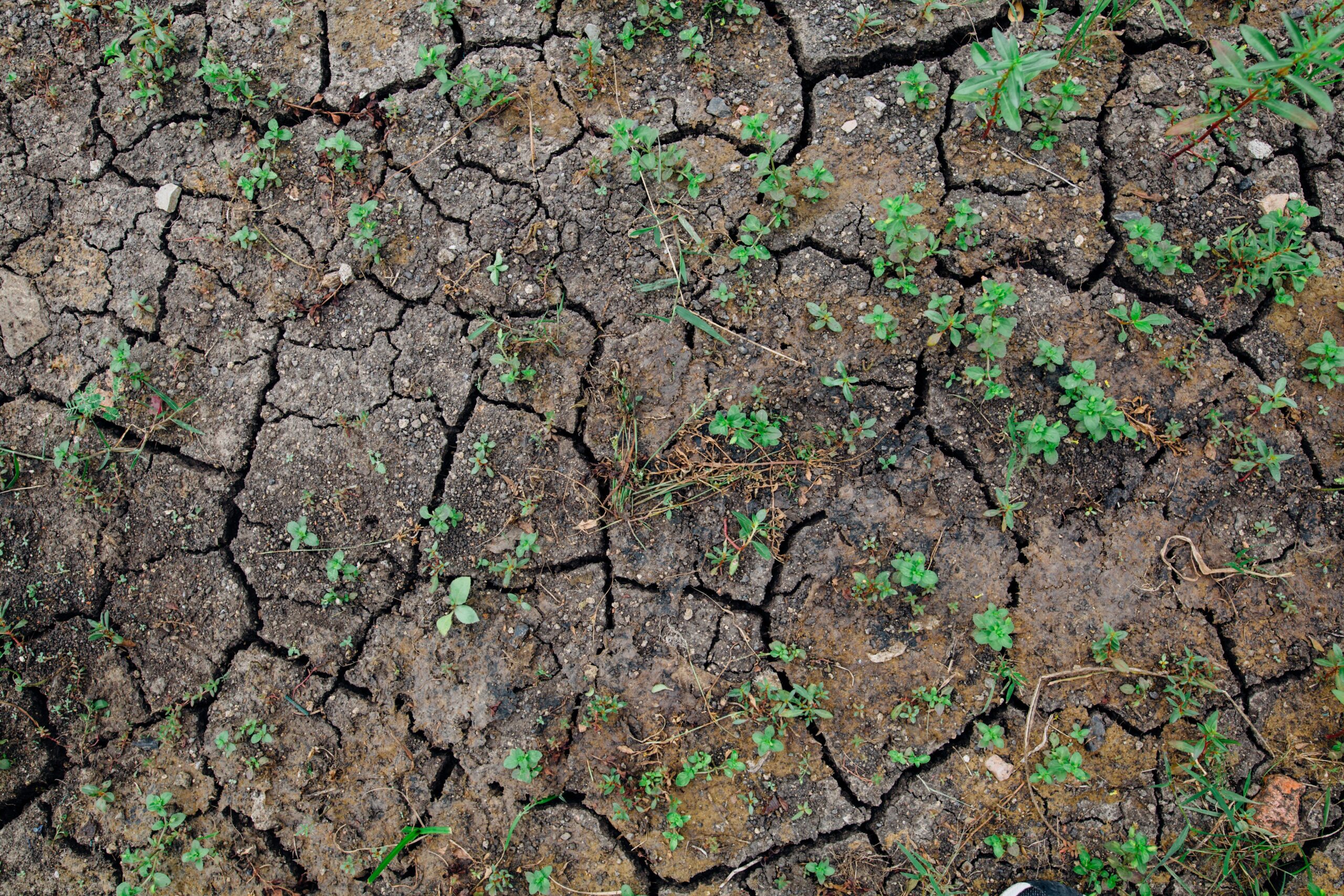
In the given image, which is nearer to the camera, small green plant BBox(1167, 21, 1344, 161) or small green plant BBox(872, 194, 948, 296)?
small green plant BBox(1167, 21, 1344, 161)

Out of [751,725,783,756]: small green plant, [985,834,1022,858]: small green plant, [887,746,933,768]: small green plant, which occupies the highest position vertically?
[751,725,783,756]: small green plant

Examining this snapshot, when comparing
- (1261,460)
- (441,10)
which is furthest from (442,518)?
(1261,460)

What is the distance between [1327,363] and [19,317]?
188 inches

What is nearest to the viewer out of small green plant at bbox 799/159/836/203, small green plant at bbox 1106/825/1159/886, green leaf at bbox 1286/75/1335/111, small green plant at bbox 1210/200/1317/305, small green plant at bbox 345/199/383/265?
green leaf at bbox 1286/75/1335/111

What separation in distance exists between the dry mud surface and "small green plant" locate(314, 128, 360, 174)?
0.03m

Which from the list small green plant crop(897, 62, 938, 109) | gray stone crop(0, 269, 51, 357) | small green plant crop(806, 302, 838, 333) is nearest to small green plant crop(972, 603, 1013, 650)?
small green plant crop(806, 302, 838, 333)

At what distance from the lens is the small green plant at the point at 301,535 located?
8.93 feet

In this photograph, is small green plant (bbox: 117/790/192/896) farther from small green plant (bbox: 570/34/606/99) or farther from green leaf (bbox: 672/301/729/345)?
small green plant (bbox: 570/34/606/99)

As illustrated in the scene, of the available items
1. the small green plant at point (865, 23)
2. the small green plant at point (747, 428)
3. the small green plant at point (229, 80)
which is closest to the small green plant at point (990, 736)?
the small green plant at point (747, 428)

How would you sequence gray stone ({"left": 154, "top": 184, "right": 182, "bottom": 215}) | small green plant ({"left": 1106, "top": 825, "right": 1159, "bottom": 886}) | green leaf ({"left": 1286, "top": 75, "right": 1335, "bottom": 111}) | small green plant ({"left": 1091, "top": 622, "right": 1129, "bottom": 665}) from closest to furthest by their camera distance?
green leaf ({"left": 1286, "top": 75, "right": 1335, "bottom": 111}), small green plant ({"left": 1106, "top": 825, "right": 1159, "bottom": 886}), small green plant ({"left": 1091, "top": 622, "right": 1129, "bottom": 665}), gray stone ({"left": 154, "top": 184, "right": 182, "bottom": 215})

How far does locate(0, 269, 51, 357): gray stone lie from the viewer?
2971 millimetres

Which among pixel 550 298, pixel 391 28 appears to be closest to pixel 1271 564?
pixel 550 298

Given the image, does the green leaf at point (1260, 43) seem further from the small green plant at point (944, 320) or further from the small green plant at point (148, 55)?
the small green plant at point (148, 55)

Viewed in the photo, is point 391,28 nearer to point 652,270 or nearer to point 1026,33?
point 652,270
